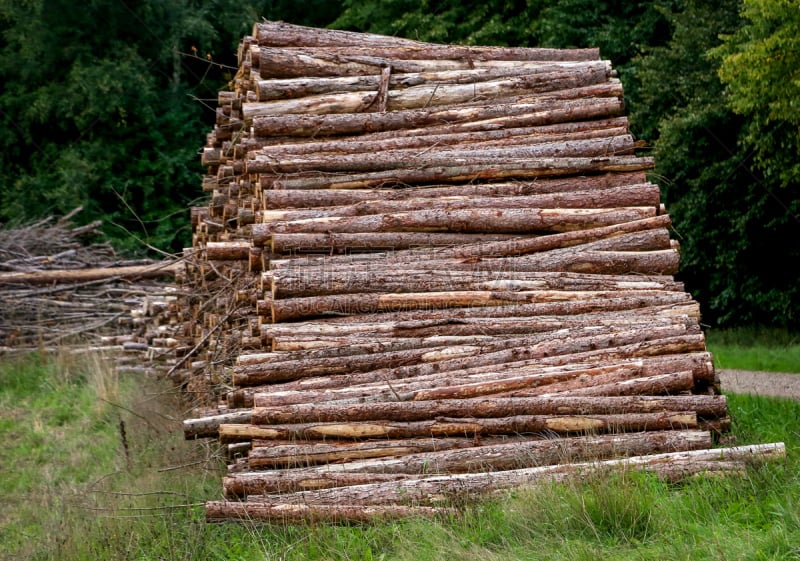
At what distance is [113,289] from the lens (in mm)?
16766

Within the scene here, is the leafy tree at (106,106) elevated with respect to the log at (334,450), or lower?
elevated

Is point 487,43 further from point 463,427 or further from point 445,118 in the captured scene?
point 463,427

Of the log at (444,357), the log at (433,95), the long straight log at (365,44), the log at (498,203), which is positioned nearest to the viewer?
the log at (444,357)

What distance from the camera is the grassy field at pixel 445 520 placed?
5344mm

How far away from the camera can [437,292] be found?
25.4ft

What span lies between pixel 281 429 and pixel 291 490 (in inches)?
17.4

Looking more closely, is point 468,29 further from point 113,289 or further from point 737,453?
point 737,453

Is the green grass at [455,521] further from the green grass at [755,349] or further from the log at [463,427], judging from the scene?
the green grass at [755,349]

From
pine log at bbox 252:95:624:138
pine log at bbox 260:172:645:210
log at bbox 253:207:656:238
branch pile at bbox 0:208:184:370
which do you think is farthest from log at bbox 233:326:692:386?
branch pile at bbox 0:208:184:370

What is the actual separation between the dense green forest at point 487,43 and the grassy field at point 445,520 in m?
3.48

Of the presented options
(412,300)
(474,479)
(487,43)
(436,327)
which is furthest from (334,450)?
(487,43)

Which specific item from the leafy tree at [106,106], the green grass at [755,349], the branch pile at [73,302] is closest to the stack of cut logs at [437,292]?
the branch pile at [73,302]

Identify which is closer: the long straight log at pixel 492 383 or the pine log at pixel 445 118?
the long straight log at pixel 492 383

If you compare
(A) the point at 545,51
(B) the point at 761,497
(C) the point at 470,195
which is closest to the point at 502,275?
(C) the point at 470,195
